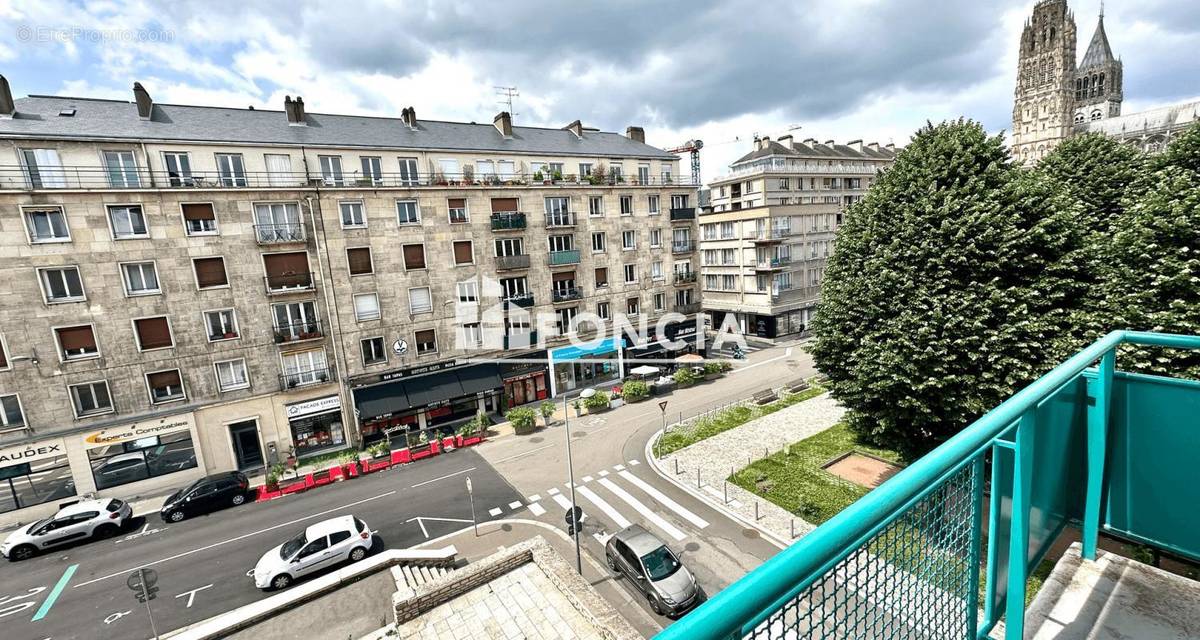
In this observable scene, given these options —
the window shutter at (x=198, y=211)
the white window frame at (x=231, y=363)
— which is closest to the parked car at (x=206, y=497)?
the white window frame at (x=231, y=363)

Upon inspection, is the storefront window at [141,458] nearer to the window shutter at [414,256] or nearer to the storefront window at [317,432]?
the storefront window at [317,432]

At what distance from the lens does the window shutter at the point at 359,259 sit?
27.8 metres

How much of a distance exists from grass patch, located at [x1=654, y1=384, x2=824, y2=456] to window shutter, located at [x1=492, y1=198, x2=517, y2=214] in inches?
674

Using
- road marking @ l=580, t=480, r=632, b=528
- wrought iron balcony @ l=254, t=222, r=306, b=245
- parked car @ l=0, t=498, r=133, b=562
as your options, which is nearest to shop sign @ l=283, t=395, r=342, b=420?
parked car @ l=0, t=498, r=133, b=562

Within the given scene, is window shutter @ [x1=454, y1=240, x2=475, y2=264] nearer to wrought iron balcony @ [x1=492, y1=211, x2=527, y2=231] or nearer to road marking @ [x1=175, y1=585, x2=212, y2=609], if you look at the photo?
wrought iron balcony @ [x1=492, y1=211, x2=527, y2=231]

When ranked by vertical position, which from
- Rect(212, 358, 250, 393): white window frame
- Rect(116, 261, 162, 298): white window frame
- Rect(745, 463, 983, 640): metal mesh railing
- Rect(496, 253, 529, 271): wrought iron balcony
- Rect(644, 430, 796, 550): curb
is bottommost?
Rect(644, 430, 796, 550): curb

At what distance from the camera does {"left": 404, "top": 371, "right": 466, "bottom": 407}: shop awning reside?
29094 mm

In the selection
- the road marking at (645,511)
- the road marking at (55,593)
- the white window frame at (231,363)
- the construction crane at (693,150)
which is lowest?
the road marking at (645,511)

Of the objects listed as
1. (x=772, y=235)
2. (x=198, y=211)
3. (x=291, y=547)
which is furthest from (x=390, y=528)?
(x=772, y=235)

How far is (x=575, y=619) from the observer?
12.7 m

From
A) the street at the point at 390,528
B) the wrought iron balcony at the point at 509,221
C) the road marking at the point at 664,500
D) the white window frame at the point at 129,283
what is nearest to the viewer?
the street at the point at 390,528

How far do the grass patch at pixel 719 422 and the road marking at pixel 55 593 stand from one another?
73.2 ft

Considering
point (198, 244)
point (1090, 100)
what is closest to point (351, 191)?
point (198, 244)

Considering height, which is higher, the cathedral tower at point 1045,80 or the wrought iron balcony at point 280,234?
the cathedral tower at point 1045,80
